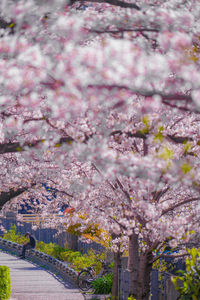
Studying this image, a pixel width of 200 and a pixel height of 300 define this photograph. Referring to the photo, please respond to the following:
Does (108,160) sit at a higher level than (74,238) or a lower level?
higher

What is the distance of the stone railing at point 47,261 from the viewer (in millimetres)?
21094

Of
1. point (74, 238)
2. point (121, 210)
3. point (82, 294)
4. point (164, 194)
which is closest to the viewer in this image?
point (121, 210)

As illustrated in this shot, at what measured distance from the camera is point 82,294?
18.4 m

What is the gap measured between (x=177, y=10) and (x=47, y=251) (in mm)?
22780

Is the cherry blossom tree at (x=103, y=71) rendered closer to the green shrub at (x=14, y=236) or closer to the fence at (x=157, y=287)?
the fence at (x=157, y=287)

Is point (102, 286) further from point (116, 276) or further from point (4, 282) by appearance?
point (4, 282)

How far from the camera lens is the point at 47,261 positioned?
2502 centimetres

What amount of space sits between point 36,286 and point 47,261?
508 centimetres

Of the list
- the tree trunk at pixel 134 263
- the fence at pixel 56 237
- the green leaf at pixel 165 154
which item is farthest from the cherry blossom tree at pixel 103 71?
the fence at pixel 56 237

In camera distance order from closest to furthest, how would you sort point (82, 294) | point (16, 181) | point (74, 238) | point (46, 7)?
1. point (46, 7)
2. point (16, 181)
3. point (82, 294)
4. point (74, 238)

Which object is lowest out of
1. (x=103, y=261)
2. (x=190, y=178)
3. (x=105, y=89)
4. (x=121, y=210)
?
(x=103, y=261)

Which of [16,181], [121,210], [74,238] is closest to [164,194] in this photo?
[121,210]

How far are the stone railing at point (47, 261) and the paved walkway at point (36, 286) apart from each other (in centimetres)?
42

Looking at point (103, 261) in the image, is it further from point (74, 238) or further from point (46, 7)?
point (46, 7)
